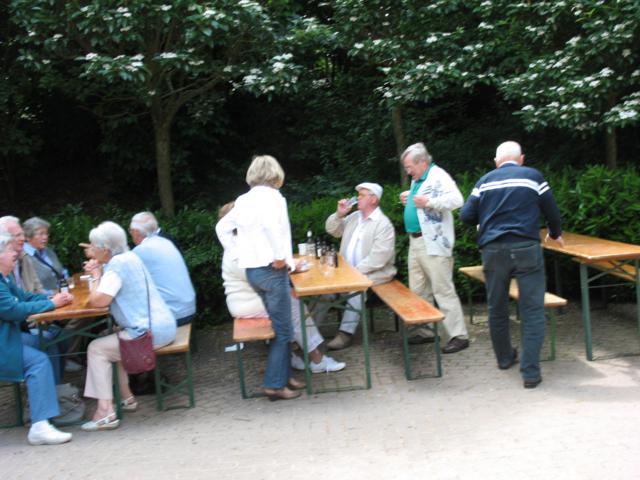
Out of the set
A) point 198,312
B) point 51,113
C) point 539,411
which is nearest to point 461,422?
point 539,411

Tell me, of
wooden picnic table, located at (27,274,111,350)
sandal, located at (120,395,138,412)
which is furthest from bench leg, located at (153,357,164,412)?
wooden picnic table, located at (27,274,111,350)

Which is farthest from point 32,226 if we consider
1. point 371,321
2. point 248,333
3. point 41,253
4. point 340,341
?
point 371,321

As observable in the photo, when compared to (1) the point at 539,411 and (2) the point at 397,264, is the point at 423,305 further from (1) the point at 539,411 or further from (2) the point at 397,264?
(2) the point at 397,264

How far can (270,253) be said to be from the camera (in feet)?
17.9

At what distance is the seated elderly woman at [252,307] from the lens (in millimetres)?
6184

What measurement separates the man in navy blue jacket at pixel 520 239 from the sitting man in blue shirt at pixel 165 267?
2556 mm

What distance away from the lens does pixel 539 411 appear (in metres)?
5.05

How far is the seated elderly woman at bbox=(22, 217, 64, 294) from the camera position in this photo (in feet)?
21.2

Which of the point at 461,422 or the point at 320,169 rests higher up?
the point at 320,169

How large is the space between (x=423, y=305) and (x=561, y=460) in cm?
213

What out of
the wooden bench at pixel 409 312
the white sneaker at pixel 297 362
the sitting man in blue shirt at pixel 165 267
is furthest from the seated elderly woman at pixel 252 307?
the wooden bench at pixel 409 312

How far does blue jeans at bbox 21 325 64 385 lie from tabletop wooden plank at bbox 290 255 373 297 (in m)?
2.04

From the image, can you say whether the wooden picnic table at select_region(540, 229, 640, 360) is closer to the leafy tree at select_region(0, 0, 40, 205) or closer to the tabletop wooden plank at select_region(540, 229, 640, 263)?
the tabletop wooden plank at select_region(540, 229, 640, 263)

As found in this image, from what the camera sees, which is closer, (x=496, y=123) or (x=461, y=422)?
(x=461, y=422)
